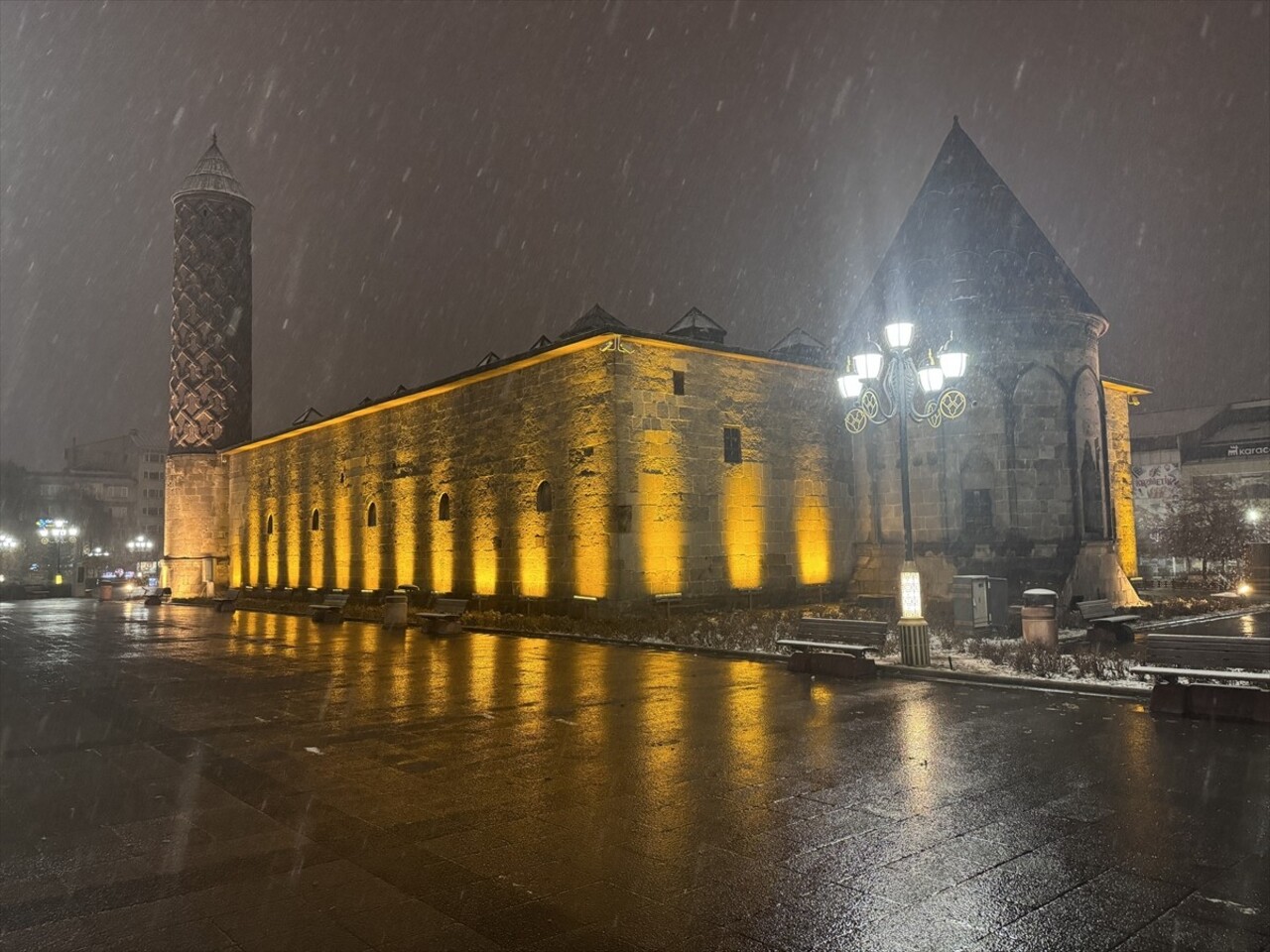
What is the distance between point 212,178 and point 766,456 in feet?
96.4

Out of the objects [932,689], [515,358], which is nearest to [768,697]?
[932,689]

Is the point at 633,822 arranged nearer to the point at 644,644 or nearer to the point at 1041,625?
the point at 1041,625

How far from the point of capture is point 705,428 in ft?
72.2

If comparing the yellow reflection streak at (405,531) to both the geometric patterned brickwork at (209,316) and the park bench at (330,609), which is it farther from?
the geometric patterned brickwork at (209,316)

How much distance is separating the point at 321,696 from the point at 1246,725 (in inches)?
385

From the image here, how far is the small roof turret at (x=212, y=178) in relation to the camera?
3819 centimetres

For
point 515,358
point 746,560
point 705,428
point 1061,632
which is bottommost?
point 1061,632

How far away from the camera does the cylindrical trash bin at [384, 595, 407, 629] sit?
20812 mm

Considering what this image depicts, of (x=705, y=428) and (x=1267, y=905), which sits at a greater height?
(x=705, y=428)

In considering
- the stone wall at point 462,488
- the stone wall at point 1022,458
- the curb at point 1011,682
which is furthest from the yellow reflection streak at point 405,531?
the curb at point 1011,682

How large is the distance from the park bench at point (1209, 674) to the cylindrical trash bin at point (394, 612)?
15877mm

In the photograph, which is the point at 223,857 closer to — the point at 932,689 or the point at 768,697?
the point at 768,697

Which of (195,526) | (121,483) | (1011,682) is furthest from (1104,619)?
(121,483)

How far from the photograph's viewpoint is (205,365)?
37844 mm
